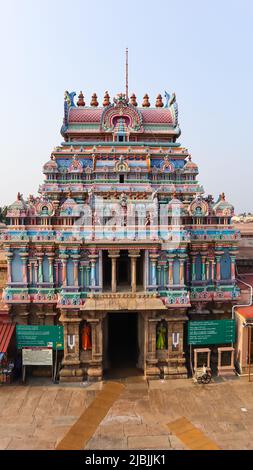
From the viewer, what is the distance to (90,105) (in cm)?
2938

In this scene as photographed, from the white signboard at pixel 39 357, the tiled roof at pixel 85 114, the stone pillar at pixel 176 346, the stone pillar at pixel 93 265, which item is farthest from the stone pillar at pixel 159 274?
the tiled roof at pixel 85 114

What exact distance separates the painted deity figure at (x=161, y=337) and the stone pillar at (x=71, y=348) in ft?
15.4

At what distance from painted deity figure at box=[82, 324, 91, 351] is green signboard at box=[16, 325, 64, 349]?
1.33 metres

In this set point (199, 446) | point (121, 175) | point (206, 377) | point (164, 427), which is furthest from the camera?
point (121, 175)

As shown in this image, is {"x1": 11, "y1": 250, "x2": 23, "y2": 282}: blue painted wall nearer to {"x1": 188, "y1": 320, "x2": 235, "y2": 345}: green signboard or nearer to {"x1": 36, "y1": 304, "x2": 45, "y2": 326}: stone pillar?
{"x1": 36, "y1": 304, "x2": 45, "y2": 326}: stone pillar

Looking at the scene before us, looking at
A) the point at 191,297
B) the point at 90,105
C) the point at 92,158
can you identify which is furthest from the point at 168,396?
the point at 90,105

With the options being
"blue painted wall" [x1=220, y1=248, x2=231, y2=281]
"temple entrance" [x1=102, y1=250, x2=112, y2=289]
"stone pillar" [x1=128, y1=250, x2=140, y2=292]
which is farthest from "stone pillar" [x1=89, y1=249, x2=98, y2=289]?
"blue painted wall" [x1=220, y1=248, x2=231, y2=281]

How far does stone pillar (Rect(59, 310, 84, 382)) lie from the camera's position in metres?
19.4

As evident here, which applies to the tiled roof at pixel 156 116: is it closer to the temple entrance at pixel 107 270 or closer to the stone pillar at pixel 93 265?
the temple entrance at pixel 107 270

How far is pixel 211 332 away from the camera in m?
20.0

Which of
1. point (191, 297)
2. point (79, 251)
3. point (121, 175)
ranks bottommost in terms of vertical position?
point (191, 297)

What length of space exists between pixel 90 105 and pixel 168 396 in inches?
928

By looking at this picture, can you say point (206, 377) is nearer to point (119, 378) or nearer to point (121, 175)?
point (119, 378)

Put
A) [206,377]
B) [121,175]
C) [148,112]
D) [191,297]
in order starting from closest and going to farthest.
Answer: [206,377] → [191,297] → [121,175] → [148,112]
